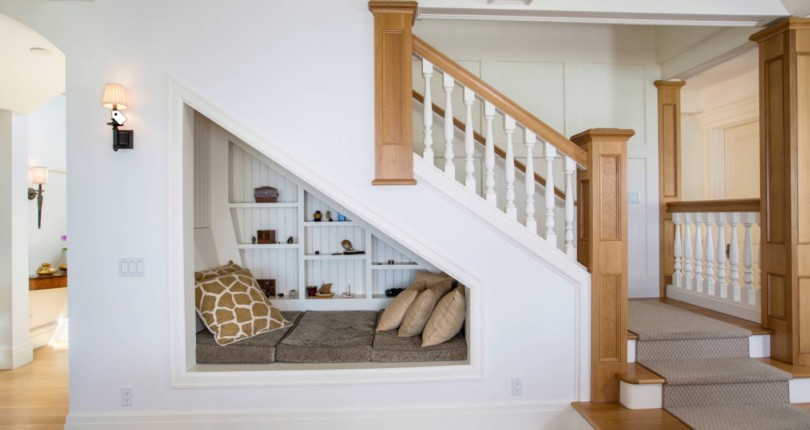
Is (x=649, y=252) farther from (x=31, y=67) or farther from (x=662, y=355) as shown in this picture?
(x=31, y=67)

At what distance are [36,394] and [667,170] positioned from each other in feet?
18.9

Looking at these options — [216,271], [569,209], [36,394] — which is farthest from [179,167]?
[569,209]

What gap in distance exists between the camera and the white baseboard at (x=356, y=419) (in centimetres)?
250

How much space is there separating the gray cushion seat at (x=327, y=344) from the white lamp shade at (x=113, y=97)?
5.77 feet

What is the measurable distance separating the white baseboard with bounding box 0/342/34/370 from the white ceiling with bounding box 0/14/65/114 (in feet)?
7.13

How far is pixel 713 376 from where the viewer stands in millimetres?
2484

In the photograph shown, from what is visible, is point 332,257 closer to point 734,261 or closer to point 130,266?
point 130,266

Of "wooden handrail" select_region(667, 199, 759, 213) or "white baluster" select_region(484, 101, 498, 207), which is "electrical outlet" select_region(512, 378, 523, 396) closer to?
"white baluster" select_region(484, 101, 498, 207)

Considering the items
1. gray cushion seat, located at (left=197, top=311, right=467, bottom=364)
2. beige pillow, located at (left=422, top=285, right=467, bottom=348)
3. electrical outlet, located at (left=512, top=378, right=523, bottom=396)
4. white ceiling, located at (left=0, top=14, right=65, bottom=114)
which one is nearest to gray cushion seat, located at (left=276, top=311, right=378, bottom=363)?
gray cushion seat, located at (left=197, top=311, right=467, bottom=364)

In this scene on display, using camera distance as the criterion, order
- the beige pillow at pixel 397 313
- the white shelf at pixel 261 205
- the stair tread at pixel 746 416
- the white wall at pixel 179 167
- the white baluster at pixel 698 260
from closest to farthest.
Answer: the stair tread at pixel 746 416
the white wall at pixel 179 167
the beige pillow at pixel 397 313
the white shelf at pixel 261 205
the white baluster at pixel 698 260

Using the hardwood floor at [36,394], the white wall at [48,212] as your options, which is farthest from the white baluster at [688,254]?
the white wall at [48,212]

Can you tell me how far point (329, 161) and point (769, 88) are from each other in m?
3.05

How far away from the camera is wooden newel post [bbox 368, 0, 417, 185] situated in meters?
2.51

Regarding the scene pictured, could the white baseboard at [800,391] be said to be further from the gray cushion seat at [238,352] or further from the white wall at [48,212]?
the white wall at [48,212]
